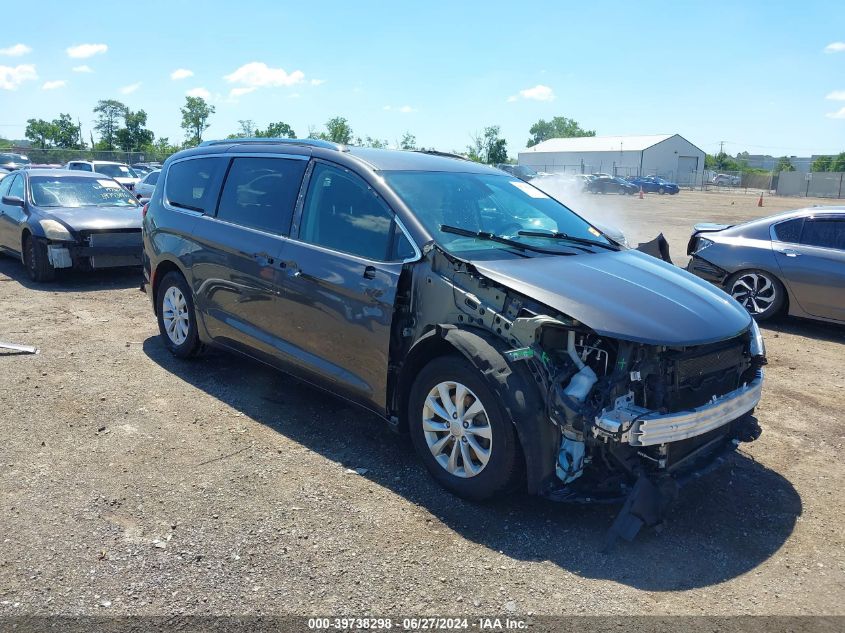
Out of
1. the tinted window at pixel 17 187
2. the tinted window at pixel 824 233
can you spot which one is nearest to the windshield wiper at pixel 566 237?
the tinted window at pixel 824 233

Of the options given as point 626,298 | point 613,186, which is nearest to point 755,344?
point 626,298

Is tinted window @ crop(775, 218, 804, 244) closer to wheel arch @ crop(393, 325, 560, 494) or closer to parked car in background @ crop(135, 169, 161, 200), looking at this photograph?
wheel arch @ crop(393, 325, 560, 494)

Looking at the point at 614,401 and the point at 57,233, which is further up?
the point at 57,233

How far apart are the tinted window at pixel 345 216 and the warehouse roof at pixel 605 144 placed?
87.0 m

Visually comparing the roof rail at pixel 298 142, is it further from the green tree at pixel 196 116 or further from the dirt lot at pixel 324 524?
the green tree at pixel 196 116

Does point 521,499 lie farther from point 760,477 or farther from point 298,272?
point 298,272

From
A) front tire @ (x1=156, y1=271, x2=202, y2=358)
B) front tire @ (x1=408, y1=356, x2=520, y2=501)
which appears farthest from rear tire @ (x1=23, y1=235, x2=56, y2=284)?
front tire @ (x1=408, y1=356, x2=520, y2=501)

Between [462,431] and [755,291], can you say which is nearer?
[462,431]

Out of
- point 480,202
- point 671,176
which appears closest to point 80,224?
point 480,202

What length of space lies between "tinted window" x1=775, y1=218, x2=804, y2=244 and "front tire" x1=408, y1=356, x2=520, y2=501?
605cm

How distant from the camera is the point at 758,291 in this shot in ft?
26.5

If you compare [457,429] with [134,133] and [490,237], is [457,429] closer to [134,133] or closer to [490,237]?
[490,237]

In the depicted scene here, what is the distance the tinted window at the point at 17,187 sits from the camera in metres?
Result: 10.4

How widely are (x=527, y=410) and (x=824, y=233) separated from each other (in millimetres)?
6154
